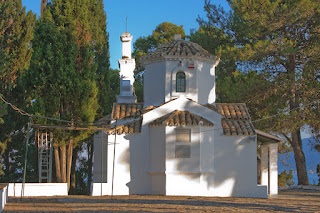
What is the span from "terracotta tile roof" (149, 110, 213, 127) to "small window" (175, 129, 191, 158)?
47 cm

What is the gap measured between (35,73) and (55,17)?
3.92 metres

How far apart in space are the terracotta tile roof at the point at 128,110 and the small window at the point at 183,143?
2.55 m

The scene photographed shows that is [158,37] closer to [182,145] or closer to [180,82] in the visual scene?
[180,82]

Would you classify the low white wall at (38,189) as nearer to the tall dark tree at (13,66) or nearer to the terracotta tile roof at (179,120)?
the terracotta tile roof at (179,120)

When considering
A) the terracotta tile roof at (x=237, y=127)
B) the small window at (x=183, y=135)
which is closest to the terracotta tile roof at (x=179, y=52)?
the terracotta tile roof at (x=237, y=127)

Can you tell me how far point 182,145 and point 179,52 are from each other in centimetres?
510

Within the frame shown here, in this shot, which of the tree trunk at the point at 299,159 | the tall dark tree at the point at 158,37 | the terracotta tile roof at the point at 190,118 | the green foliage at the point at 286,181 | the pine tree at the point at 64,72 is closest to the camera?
the terracotta tile roof at the point at 190,118

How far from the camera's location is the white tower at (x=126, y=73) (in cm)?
2703

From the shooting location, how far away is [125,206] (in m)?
15.6

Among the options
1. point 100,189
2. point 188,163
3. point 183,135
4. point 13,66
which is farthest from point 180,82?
point 13,66

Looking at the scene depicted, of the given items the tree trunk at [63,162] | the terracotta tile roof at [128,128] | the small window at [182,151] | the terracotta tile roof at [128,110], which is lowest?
the tree trunk at [63,162]

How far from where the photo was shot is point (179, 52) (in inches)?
903

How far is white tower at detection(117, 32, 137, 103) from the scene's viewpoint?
27031 mm

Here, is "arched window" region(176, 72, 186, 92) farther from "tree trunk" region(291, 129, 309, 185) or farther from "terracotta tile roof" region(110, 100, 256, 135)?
"tree trunk" region(291, 129, 309, 185)
